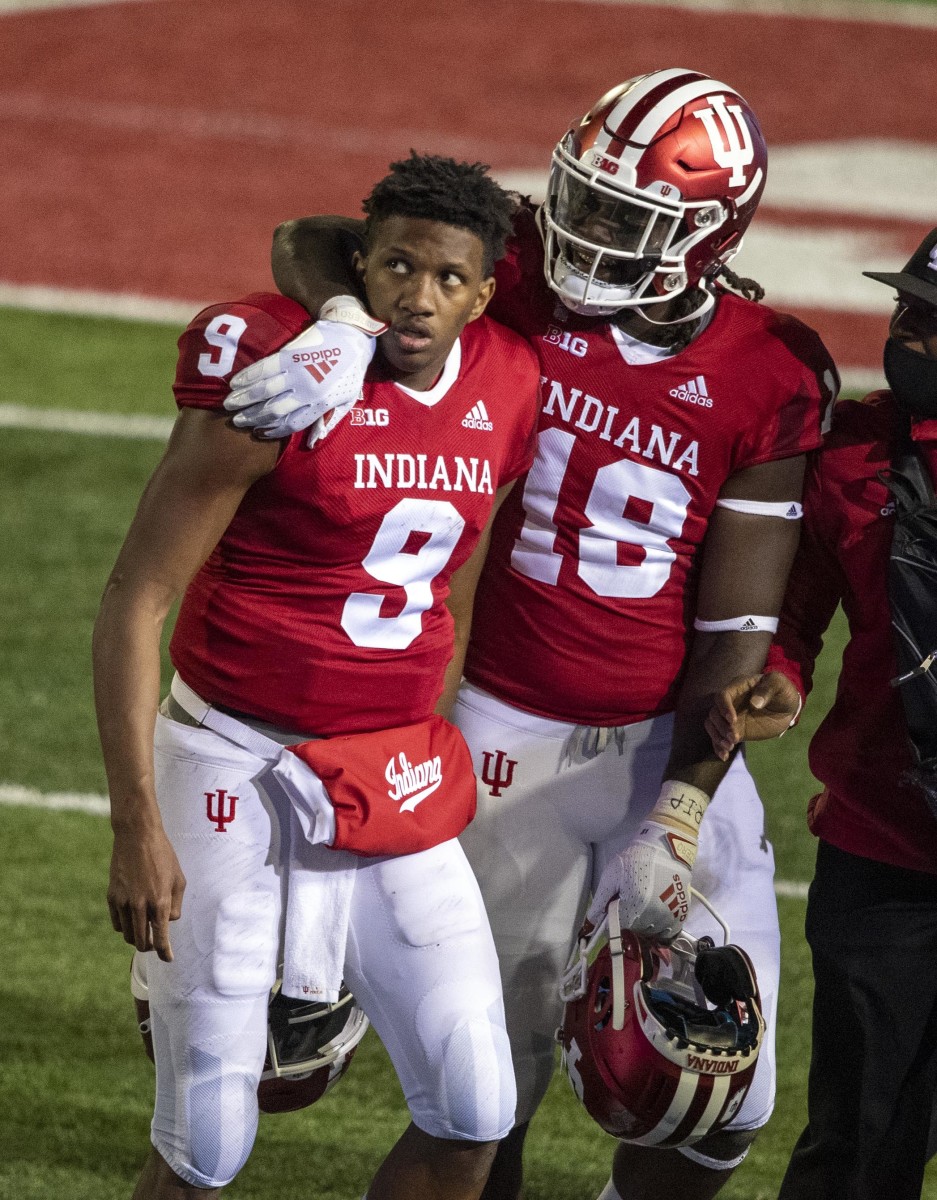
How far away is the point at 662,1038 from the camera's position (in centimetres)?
314

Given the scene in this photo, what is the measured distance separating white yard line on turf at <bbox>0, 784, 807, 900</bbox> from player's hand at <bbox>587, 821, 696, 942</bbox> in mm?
2739

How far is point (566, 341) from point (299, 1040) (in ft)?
4.50

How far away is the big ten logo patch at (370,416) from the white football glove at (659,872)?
881mm

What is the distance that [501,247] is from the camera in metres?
3.24

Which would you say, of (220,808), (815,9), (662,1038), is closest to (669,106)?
(220,808)

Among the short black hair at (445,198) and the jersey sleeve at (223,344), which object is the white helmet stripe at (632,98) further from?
the jersey sleeve at (223,344)

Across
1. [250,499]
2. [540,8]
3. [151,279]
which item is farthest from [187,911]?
[540,8]

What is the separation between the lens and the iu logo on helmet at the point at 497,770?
363 cm

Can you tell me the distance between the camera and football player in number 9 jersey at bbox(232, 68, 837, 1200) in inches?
136

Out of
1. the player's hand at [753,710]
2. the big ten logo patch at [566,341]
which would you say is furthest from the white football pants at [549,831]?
the big ten logo patch at [566,341]

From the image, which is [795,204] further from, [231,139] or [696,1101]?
[696,1101]

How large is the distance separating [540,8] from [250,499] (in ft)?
43.0

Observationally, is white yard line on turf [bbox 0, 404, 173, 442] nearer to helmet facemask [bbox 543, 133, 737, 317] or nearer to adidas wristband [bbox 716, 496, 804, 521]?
helmet facemask [bbox 543, 133, 737, 317]

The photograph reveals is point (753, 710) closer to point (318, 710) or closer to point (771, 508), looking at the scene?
point (771, 508)
